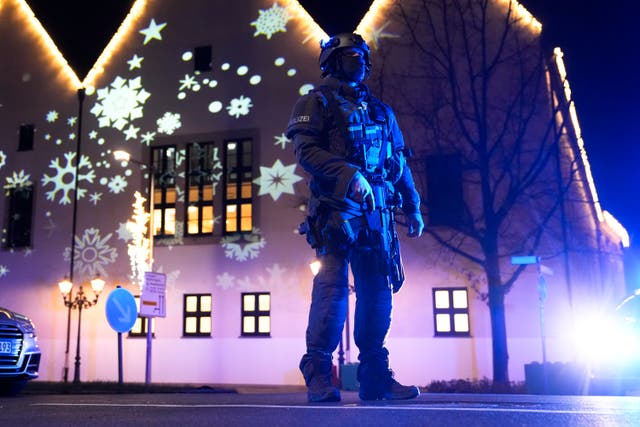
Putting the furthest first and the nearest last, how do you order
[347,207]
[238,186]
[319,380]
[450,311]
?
[238,186]
[450,311]
[347,207]
[319,380]

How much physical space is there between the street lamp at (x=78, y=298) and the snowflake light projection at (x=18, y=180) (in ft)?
14.5

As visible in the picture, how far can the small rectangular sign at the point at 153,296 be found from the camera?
17547mm

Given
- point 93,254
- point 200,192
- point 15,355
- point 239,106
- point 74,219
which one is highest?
point 239,106

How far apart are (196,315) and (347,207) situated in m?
20.5

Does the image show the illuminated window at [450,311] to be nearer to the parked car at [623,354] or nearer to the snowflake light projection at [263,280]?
the snowflake light projection at [263,280]

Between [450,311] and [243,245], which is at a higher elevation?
[243,245]

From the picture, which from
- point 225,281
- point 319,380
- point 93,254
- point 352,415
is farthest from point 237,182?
point 352,415

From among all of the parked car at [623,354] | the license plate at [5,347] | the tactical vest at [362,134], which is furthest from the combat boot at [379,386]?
the parked car at [623,354]

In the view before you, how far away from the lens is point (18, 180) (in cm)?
2702

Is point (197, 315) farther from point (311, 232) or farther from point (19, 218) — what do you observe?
point (311, 232)

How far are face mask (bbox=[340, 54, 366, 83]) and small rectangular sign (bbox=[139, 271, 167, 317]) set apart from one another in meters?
13.6

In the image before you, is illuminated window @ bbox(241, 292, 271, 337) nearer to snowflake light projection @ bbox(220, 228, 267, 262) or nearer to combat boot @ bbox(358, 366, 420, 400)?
snowflake light projection @ bbox(220, 228, 267, 262)

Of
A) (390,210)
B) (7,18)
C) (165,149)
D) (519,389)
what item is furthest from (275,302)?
(390,210)

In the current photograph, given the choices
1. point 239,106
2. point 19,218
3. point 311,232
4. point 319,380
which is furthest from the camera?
point 19,218
